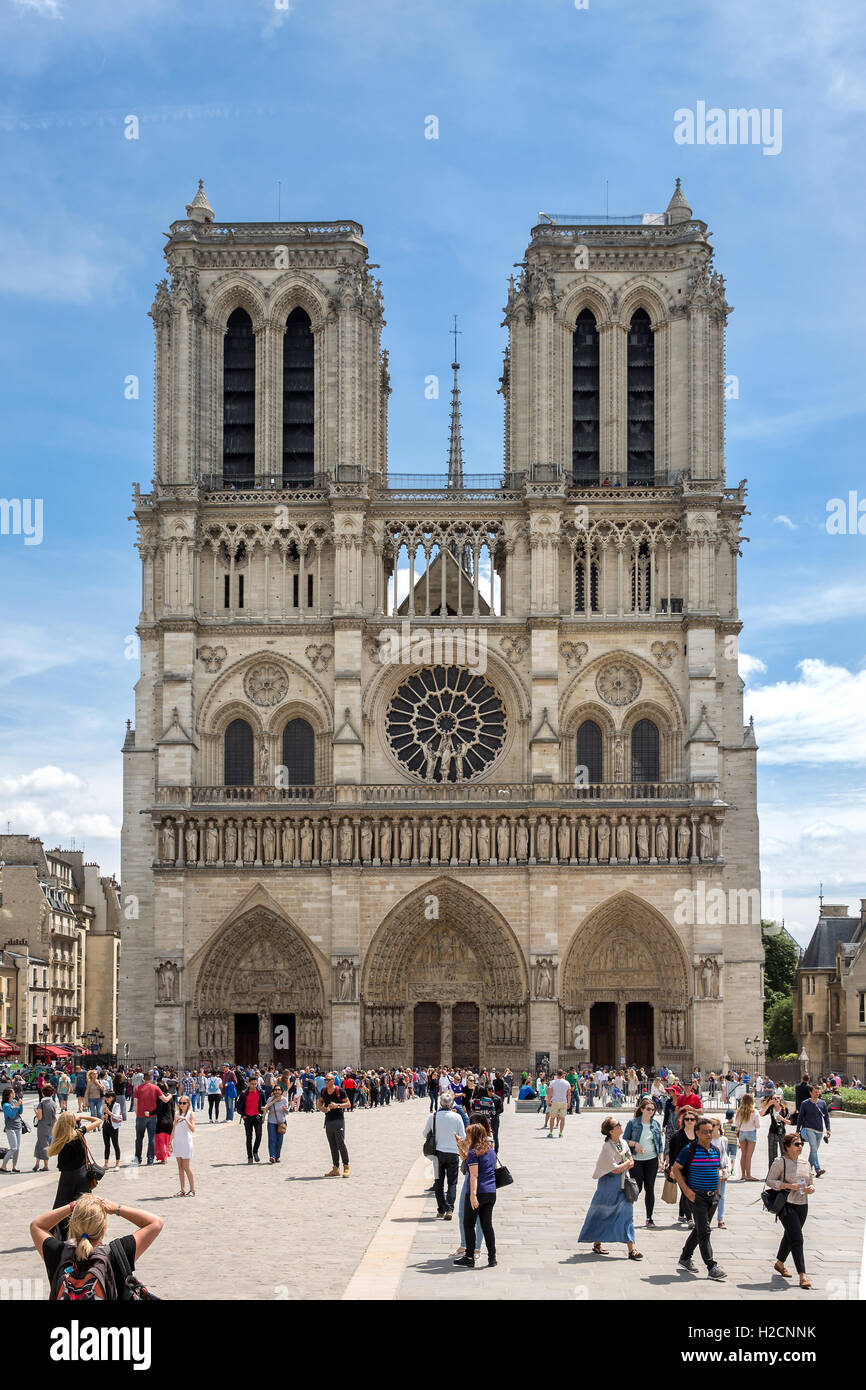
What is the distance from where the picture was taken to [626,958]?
4869 centimetres

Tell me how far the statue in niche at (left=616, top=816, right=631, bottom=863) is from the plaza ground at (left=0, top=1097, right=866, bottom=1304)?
68.3 ft

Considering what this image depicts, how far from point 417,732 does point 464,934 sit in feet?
20.8

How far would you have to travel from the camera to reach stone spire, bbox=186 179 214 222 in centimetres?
5319

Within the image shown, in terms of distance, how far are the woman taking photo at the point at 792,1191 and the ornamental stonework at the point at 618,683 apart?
36.4m

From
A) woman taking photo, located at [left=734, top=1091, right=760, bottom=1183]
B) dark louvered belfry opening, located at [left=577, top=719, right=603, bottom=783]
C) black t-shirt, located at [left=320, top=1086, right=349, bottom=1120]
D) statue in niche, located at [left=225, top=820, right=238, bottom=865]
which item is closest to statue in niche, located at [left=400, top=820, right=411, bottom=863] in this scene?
statue in niche, located at [left=225, top=820, right=238, bottom=865]

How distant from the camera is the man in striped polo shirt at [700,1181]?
563 inches

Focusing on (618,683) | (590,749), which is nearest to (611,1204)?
(590,749)

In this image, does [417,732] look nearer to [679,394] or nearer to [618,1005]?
[618,1005]

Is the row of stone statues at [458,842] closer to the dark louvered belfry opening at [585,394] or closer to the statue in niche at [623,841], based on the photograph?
the statue in niche at [623,841]

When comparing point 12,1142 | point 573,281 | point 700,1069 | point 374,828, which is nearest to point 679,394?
point 573,281

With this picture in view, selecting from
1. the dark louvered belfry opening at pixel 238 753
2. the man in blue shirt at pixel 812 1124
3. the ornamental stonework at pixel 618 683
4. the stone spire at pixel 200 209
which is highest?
the stone spire at pixel 200 209

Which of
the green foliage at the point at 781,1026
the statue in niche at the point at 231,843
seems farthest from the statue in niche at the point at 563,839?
the green foliage at the point at 781,1026

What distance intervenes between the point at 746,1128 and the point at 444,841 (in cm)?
2608

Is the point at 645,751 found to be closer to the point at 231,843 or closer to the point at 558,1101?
the point at 231,843
